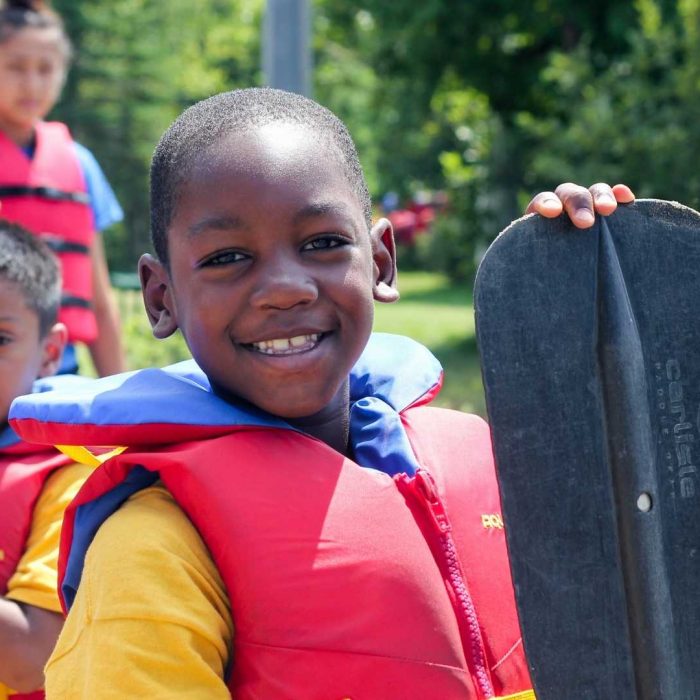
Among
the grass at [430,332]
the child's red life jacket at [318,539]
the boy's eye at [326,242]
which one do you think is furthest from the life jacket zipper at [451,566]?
the grass at [430,332]

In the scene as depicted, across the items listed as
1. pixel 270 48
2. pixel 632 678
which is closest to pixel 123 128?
pixel 270 48

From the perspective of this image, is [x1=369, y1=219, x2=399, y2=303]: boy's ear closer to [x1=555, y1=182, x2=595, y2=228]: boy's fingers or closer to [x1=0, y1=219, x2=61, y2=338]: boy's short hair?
[x1=555, y1=182, x2=595, y2=228]: boy's fingers

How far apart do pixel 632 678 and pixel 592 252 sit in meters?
0.64

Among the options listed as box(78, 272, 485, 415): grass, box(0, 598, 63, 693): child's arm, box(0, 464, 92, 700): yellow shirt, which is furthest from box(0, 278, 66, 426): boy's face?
box(78, 272, 485, 415): grass

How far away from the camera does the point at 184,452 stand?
1.92 metres

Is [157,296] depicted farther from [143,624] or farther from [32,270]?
[32,270]

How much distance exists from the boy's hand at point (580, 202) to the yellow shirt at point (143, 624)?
733 mm

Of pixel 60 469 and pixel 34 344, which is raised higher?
pixel 34 344

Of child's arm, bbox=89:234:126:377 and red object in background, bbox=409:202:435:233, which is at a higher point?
child's arm, bbox=89:234:126:377

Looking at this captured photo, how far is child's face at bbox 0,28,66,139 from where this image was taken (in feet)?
12.6

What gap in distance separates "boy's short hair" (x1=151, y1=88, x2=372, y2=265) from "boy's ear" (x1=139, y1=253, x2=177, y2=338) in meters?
0.02

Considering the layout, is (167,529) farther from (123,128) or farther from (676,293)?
(123,128)

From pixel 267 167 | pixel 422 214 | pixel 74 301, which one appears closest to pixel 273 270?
pixel 267 167

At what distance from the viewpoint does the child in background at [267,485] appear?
5.79 ft
